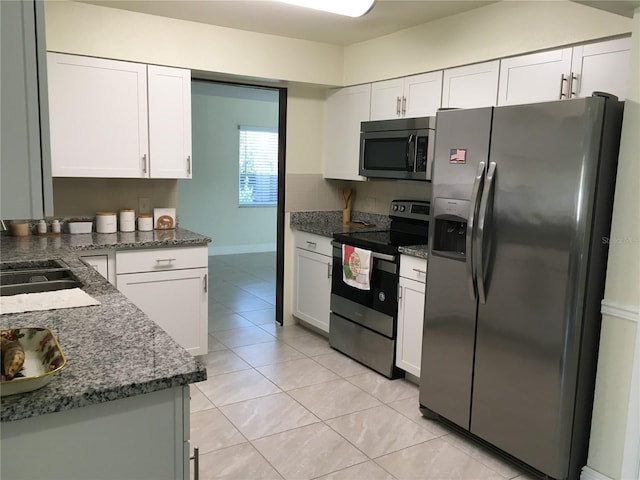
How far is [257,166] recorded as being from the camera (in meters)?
8.04

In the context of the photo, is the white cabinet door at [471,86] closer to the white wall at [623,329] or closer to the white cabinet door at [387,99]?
the white cabinet door at [387,99]

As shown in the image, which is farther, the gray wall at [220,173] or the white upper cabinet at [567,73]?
the gray wall at [220,173]

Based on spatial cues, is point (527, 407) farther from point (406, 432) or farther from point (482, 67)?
point (482, 67)

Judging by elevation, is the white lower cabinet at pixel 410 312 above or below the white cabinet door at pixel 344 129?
below

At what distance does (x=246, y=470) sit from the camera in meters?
2.47

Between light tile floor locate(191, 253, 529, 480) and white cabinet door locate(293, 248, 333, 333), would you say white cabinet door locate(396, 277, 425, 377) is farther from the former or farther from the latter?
white cabinet door locate(293, 248, 333, 333)

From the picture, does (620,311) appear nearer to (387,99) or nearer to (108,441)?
(108,441)

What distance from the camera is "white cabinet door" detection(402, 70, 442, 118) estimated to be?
3.52 m

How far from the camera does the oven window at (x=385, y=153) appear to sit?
3604 millimetres

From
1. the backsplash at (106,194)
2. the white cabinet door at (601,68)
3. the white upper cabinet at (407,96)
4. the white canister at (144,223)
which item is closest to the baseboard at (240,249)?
the backsplash at (106,194)

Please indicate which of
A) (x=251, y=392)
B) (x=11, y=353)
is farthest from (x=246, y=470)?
(x=11, y=353)

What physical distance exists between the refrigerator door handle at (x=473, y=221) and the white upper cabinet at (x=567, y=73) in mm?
659

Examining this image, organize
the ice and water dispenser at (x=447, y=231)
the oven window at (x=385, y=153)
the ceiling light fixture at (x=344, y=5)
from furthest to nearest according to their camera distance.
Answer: the oven window at (x=385, y=153), the ice and water dispenser at (x=447, y=231), the ceiling light fixture at (x=344, y=5)

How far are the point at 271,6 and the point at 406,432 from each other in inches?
105
